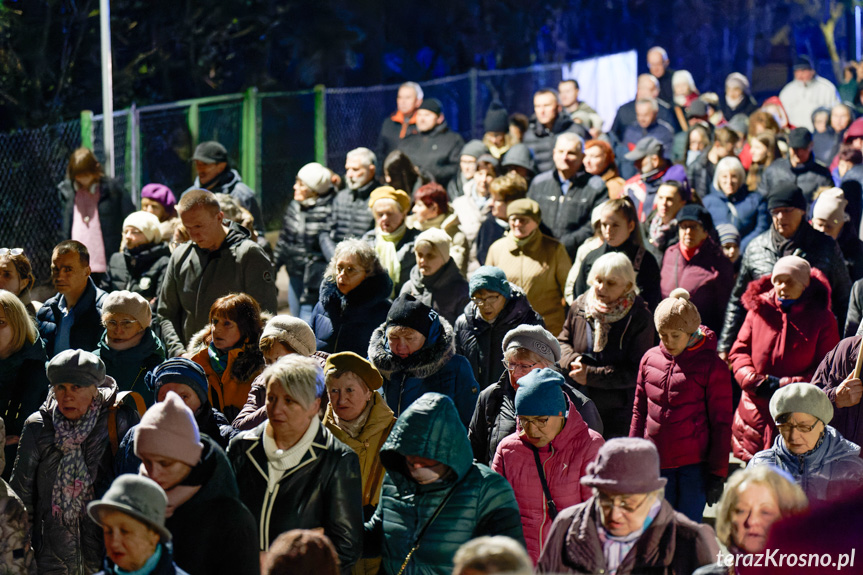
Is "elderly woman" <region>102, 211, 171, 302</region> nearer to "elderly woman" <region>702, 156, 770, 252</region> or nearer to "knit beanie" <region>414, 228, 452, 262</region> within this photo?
"knit beanie" <region>414, 228, 452, 262</region>

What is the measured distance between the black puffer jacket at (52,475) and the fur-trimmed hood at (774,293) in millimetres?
3745

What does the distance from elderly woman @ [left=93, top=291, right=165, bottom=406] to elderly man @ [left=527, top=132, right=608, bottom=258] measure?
4.71 m

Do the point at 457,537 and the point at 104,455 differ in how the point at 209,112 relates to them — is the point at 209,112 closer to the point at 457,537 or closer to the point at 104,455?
the point at 104,455

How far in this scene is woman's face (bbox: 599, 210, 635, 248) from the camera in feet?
29.7

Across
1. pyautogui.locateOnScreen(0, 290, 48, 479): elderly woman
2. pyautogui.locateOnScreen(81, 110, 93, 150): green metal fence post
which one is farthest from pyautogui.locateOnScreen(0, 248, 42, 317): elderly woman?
pyautogui.locateOnScreen(81, 110, 93, 150): green metal fence post

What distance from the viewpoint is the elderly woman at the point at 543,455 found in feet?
19.1

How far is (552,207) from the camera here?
11438 mm

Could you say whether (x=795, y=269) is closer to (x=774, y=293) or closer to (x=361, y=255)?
(x=774, y=293)

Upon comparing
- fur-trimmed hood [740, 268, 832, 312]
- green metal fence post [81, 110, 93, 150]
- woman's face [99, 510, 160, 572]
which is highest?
green metal fence post [81, 110, 93, 150]

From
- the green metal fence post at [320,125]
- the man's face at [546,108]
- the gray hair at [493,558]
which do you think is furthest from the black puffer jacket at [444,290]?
the green metal fence post at [320,125]

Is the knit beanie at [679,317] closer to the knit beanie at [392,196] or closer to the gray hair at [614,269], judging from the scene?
the gray hair at [614,269]

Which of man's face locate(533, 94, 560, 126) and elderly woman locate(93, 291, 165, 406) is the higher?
man's face locate(533, 94, 560, 126)

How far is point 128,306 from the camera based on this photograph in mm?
7211

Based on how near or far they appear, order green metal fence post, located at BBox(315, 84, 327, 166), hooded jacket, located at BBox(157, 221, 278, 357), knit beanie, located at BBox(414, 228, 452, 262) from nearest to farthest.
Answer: hooded jacket, located at BBox(157, 221, 278, 357) < knit beanie, located at BBox(414, 228, 452, 262) < green metal fence post, located at BBox(315, 84, 327, 166)
